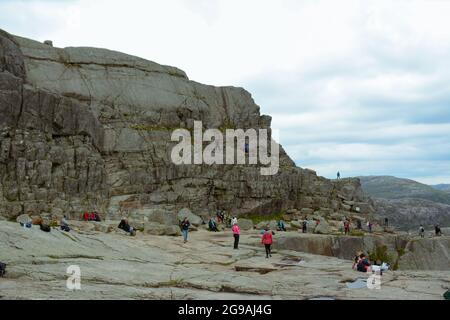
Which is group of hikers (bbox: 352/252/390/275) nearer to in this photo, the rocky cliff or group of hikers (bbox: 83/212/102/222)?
group of hikers (bbox: 83/212/102/222)

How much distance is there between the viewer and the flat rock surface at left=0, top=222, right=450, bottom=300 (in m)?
20.5

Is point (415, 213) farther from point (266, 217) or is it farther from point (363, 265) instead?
point (363, 265)

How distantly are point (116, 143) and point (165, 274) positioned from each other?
4810cm

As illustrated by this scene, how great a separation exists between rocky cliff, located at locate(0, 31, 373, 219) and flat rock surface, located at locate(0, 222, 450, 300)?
81.5 feet

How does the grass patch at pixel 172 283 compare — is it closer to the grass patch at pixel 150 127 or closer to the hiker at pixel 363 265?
the hiker at pixel 363 265

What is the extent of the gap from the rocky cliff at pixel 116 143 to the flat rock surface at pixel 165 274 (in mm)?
24835

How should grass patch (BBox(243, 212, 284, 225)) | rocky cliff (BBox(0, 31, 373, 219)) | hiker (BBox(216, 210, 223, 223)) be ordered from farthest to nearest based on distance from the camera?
grass patch (BBox(243, 212, 284, 225)), hiker (BBox(216, 210, 223, 223)), rocky cliff (BBox(0, 31, 373, 219))

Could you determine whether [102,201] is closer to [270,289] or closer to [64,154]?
[64,154]

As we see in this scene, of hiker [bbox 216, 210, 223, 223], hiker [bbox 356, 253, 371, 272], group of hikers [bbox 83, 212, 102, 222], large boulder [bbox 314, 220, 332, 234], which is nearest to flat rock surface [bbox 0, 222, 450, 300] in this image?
hiker [bbox 356, 253, 371, 272]

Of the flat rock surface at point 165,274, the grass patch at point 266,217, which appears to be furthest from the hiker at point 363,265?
the grass patch at point 266,217

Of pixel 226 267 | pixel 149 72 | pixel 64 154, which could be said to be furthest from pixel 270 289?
pixel 149 72

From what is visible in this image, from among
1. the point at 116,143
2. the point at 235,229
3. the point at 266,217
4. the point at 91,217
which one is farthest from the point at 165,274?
the point at 266,217

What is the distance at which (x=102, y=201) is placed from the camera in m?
63.4

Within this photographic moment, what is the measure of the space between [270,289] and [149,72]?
6578 centimetres
